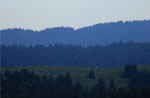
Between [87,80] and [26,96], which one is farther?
[87,80]

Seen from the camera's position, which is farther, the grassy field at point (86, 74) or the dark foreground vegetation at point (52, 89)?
the grassy field at point (86, 74)

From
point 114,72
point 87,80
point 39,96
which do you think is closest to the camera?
point 39,96

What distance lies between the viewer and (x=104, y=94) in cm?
8388

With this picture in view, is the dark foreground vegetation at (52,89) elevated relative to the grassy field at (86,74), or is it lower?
lower

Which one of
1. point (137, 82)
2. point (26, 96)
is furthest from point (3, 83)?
point (137, 82)

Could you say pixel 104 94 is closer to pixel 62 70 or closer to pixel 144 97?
pixel 144 97

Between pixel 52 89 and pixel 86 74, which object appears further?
pixel 86 74

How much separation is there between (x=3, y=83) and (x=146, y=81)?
2159 inches

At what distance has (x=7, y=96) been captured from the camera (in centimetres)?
8644

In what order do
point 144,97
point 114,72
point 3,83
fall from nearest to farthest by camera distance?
point 144,97, point 3,83, point 114,72

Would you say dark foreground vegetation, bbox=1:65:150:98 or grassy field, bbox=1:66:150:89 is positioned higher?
grassy field, bbox=1:66:150:89

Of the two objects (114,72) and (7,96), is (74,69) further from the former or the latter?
(7,96)

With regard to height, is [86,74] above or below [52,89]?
above

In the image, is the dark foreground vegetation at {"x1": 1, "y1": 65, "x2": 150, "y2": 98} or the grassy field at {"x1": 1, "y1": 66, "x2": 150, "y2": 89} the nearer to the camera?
the dark foreground vegetation at {"x1": 1, "y1": 65, "x2": 150, "y2": 98}
